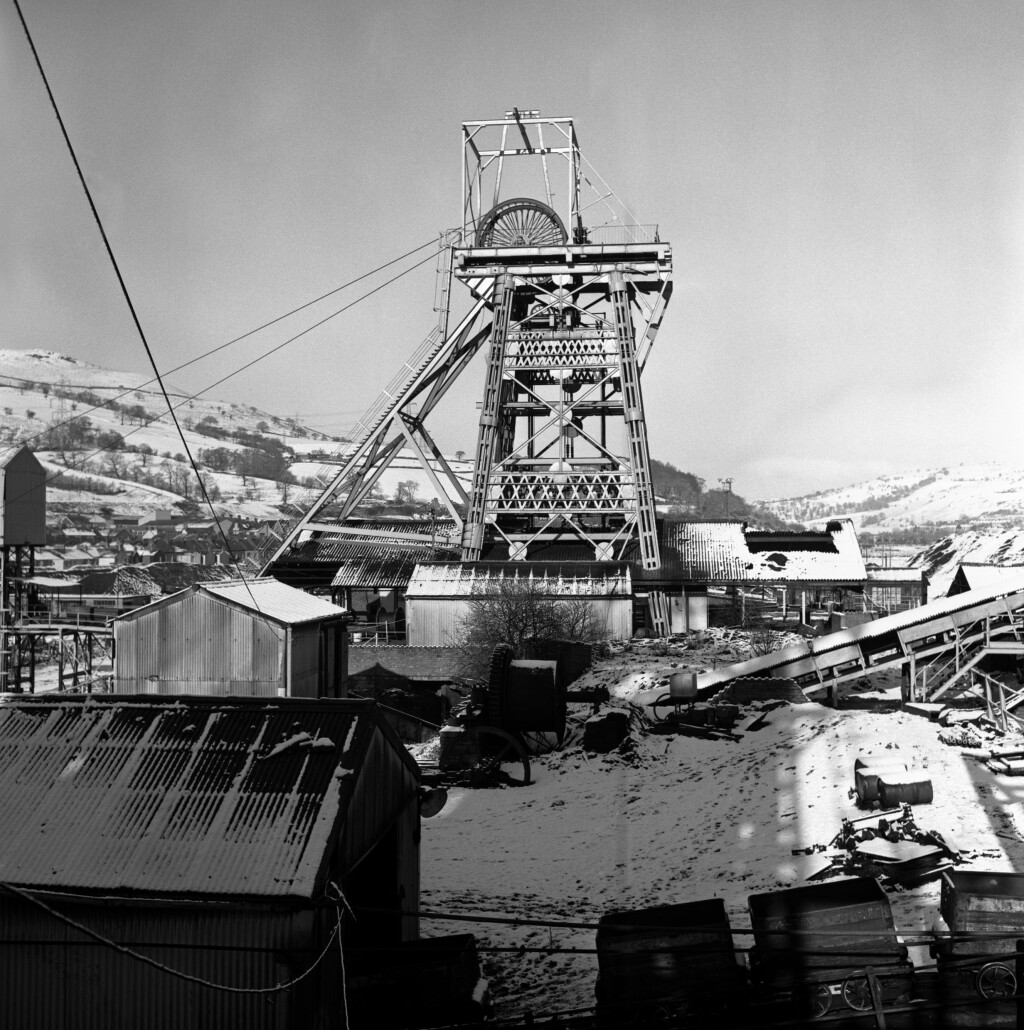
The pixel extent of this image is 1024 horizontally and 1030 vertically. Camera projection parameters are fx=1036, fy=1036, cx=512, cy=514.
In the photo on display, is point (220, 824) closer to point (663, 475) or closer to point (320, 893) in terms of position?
point (320, 893)

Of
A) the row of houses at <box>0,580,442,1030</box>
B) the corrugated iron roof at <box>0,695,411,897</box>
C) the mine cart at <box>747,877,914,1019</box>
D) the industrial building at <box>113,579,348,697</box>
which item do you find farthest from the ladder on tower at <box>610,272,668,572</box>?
the mine cart at <box>747,877,914,1019</box>

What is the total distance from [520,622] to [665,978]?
22.8 meters

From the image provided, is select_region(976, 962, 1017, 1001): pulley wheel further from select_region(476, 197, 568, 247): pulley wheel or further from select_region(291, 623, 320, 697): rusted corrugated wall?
select_region(476, 197, 568, 247): pulley wheel

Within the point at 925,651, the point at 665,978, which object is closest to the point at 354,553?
the point at 925,651

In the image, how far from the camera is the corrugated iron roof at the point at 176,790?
910cm

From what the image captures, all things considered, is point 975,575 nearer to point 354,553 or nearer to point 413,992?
point 413,992

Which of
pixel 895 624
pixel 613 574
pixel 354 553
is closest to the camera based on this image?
pixel 895 624

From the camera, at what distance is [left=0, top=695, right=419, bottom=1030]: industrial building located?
8.79 meters

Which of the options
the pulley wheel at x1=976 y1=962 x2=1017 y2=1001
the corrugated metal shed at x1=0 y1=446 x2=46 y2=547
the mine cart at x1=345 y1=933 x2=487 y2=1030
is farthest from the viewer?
Result: the corrugated metal shed at x1=0 y1=446 x2=46 y2=547

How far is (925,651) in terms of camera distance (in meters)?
22.0

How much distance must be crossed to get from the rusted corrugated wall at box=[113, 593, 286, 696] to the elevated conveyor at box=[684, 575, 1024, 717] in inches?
397

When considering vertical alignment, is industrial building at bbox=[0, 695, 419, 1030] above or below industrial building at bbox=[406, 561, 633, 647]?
below

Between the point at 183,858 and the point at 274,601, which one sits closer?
Answer: the point at 183,858

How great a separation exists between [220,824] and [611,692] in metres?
18.7
